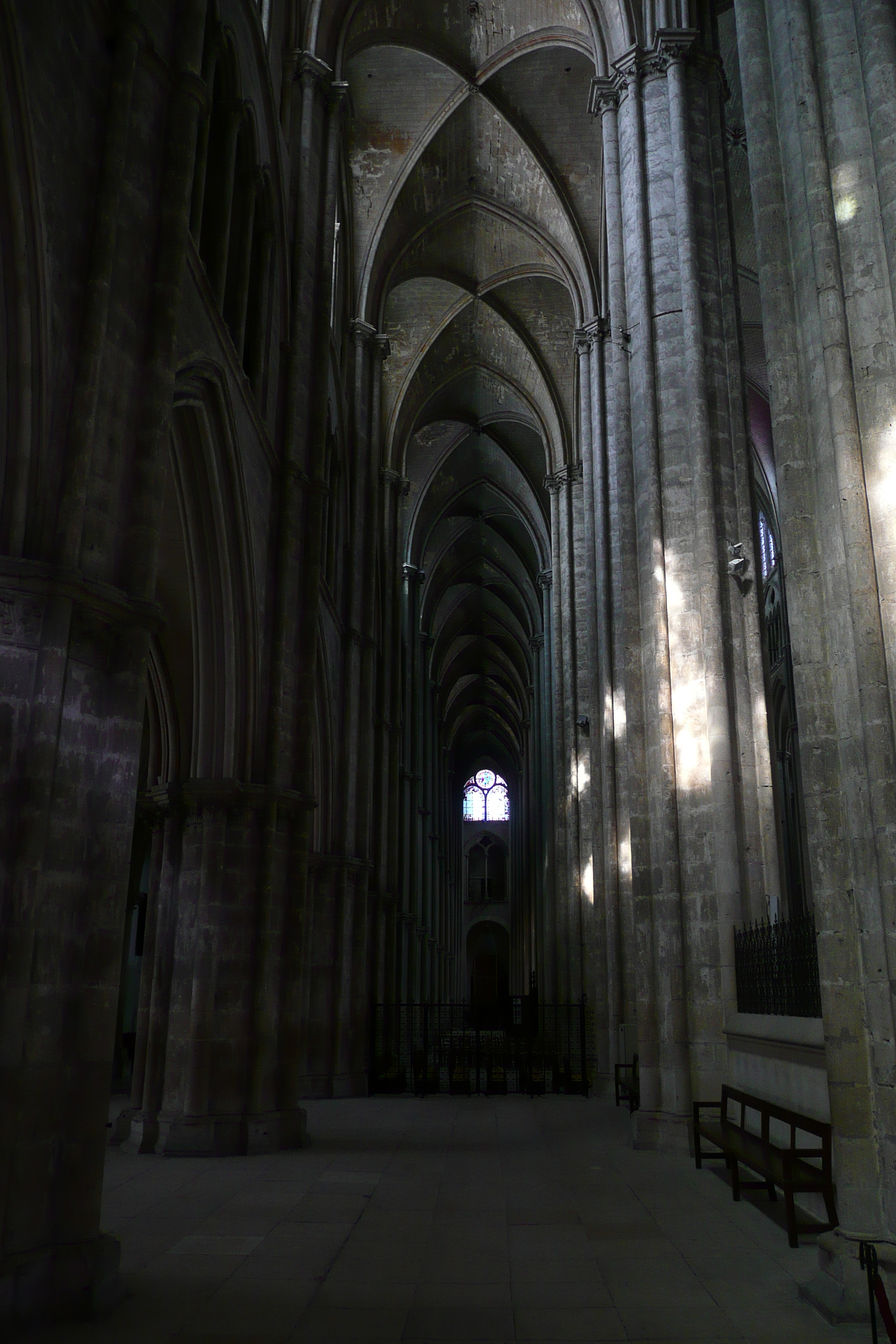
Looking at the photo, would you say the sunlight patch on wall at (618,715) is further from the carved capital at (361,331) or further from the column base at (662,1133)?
the carved capital at (361,331)

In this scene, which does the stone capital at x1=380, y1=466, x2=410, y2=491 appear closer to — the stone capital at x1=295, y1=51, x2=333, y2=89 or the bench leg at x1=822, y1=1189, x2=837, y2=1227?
the stone capital at x1=295, y1=51, x2=333, y2=89

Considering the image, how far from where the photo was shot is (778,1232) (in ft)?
23.1

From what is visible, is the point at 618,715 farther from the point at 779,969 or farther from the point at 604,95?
the point at 604,95

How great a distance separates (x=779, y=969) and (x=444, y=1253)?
4070mm

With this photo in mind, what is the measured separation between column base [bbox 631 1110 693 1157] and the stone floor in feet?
1.42

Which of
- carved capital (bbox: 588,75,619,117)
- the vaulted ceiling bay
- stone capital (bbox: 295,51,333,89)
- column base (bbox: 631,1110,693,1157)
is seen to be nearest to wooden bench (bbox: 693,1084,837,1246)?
column base (bbox: 631,1110,693,1157)

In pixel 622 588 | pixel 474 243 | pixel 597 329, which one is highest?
pixel 474 243

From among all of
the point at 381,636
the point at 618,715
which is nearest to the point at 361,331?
the point at 381,636

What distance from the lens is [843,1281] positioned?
5.27m

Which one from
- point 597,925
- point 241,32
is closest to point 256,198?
point 241,32

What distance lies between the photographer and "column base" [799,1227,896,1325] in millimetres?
5125

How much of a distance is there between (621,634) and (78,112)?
1011cm

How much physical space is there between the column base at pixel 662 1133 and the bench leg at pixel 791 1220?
4571 millimetres


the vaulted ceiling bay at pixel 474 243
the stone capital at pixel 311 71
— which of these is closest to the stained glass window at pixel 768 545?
the vaulted ceiling bay at pixel 474 243
